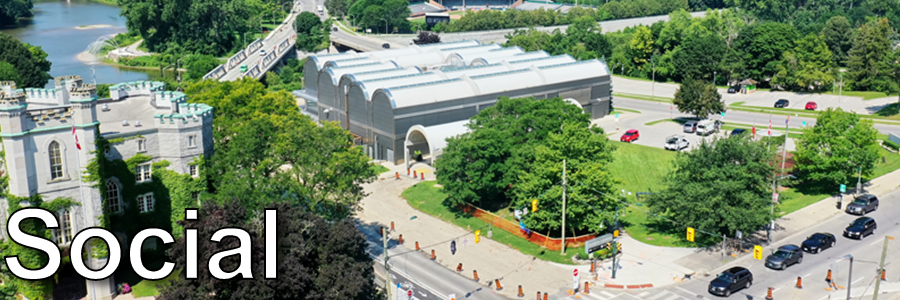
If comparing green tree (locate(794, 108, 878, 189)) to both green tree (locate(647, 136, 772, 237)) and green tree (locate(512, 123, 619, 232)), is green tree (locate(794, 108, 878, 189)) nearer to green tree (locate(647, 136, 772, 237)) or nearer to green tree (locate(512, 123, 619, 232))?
green tree (locate(647, 136, 772, 237))

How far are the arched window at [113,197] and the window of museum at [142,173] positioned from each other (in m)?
1.53

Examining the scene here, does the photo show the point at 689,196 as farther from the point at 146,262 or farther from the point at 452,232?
the point at 146,262

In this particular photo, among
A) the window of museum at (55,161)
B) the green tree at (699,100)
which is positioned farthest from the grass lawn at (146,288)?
the green tree at (699,100)

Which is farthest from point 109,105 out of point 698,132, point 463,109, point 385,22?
point 385,22

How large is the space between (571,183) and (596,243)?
19.6ft

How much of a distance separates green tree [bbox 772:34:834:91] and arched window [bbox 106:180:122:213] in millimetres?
98295

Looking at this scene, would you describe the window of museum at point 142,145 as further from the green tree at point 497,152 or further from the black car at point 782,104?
the black car at point 782,104

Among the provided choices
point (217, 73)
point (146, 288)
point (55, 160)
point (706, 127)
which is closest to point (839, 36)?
point (706, 127)

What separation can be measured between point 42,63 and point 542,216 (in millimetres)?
99416

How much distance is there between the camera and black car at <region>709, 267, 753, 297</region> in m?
51.4

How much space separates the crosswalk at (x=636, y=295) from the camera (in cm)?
5200

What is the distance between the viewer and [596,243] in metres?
55.8

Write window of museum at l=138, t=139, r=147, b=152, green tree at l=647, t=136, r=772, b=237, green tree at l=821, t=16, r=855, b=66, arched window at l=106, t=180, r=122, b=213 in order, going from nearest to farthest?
arched window at l=106, t=180, r=122, b=213
window of museum at l=138, t=139, r=147, b=152
green tree at l=647, t=136, r=772, b=237
green tree at l=821, t=16, r=855, b=66

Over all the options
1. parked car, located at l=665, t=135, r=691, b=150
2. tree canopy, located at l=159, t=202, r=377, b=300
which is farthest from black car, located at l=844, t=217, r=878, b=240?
tree canopy, located at l=159, t=202, r=377, b=300
